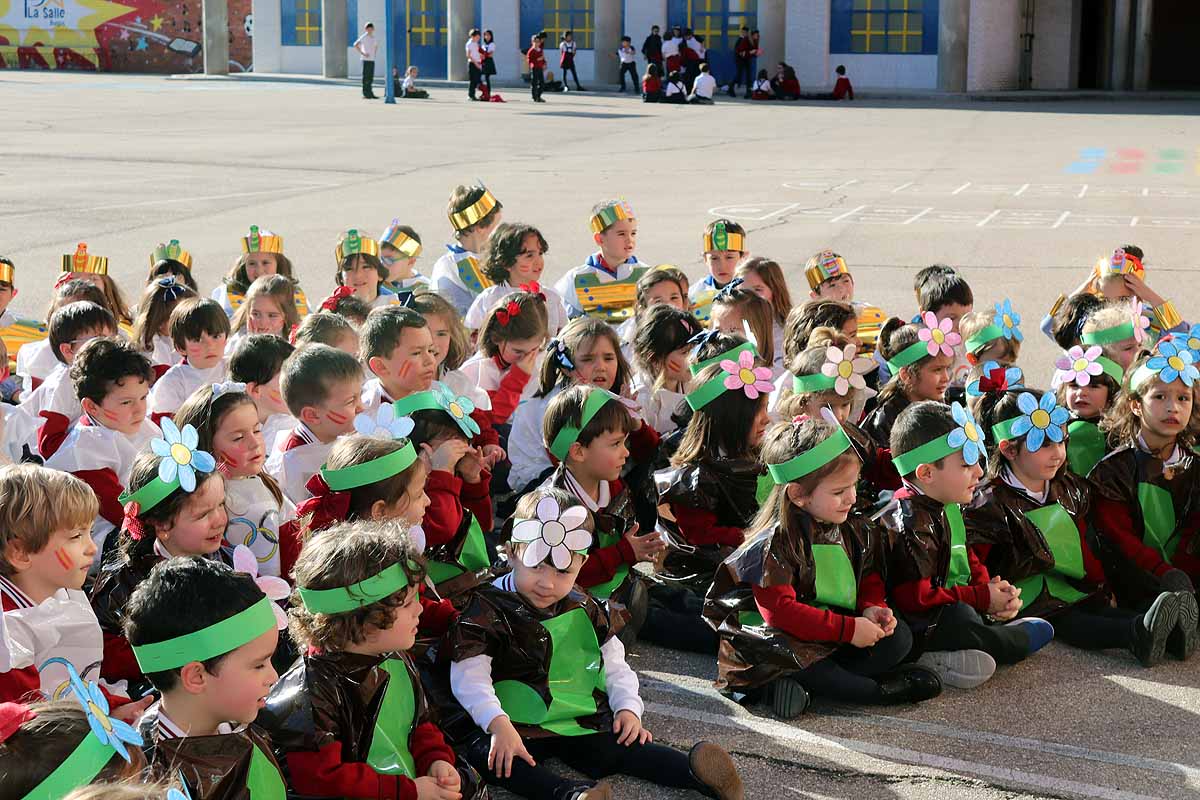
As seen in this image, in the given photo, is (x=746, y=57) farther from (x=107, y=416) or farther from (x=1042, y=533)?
(x=107, y=416)

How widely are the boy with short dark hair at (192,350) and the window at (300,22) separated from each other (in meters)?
43.2

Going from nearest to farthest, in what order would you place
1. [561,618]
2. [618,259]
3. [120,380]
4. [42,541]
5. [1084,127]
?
[42,541] < [561,618] < [120,380] < [618,259] < [1084,127]

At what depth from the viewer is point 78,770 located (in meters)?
2.56

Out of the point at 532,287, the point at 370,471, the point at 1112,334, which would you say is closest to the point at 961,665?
the point at 370,471

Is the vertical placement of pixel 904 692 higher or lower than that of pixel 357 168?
lower

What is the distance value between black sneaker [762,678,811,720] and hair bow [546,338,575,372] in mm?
1907

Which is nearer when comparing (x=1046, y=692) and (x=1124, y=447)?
(x=1046, y=692)

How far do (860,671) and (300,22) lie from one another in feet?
152

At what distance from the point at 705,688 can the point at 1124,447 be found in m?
2.00

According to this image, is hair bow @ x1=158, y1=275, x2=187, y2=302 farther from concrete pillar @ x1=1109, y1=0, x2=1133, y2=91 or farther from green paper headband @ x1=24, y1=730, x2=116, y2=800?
concrete pillar @ x1=1109, y1=0, x2=1133, y2=91

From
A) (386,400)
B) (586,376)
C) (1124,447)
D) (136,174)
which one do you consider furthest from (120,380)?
(136,174)

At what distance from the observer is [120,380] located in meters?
5.24

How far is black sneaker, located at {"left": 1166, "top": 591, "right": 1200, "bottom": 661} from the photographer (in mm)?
5004

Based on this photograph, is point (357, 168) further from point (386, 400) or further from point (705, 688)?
point (705, 688)
